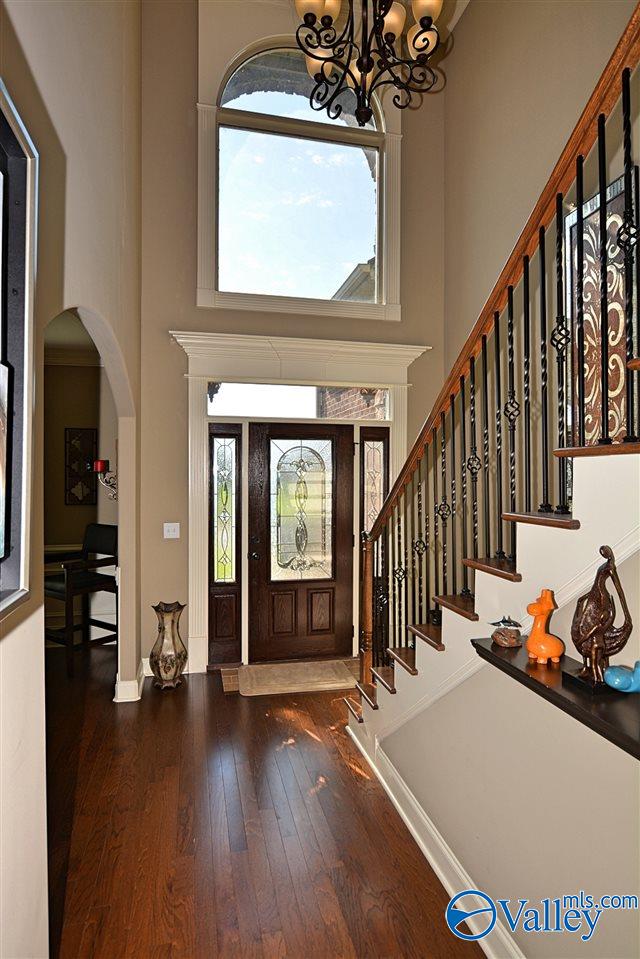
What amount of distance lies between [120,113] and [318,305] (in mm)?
2070

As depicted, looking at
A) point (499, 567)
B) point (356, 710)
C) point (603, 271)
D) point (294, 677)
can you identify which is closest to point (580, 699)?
point (499, 567)

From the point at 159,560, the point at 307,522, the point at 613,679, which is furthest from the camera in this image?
the point at 307,522

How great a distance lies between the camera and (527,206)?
13.0 ft

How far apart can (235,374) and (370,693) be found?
2752mm

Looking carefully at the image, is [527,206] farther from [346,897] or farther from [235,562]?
[346,897]

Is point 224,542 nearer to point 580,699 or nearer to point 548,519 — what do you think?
point 548,519

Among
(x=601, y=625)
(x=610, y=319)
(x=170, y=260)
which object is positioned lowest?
(x=601, y=625)

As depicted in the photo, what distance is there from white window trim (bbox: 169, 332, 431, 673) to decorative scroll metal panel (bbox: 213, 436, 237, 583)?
0.30 feet

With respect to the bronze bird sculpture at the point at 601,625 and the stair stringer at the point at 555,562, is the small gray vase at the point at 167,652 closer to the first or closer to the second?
the stair stringer at the point at 555,562

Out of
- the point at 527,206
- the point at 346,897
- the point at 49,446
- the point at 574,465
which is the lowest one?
the point at 346,897

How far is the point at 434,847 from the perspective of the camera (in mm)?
2385

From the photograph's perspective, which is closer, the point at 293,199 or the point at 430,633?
the point at 430,633

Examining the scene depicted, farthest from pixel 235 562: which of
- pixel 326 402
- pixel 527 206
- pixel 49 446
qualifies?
pixel 527 206

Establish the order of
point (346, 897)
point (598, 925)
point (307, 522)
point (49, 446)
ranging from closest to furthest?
point (598, 925) < point (346, 897) < point (307, 522) < point (49, 446)
